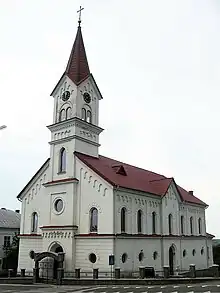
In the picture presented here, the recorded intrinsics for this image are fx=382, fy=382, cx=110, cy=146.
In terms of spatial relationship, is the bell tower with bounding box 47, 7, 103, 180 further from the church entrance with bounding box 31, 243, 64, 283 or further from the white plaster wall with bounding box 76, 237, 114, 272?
the church entrance with bounding box 31, 243, 64, 283

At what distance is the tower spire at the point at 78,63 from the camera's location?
4175 cm

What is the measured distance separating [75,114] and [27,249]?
15.4 m

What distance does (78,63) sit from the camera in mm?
Result: 43062

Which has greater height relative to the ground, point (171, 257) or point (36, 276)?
point (171, 257)

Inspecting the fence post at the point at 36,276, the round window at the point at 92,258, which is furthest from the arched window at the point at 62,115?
the fence post at the point at 36,276

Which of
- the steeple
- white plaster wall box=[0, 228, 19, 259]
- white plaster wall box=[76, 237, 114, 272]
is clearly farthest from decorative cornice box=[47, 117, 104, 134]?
white plaster wall box=[0, 228, 19, 259]

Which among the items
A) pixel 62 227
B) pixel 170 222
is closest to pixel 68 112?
pixel 62 227

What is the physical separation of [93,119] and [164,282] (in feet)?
61.5

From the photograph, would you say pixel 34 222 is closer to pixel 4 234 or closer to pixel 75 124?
pixel 75 124

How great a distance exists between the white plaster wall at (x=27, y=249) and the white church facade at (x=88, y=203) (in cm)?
10

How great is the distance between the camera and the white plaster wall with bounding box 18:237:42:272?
3991 centimetres

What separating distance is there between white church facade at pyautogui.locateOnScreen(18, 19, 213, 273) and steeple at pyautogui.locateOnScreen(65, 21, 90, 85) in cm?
11

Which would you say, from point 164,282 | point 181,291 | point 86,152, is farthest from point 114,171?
point 181,291

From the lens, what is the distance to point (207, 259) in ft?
171
